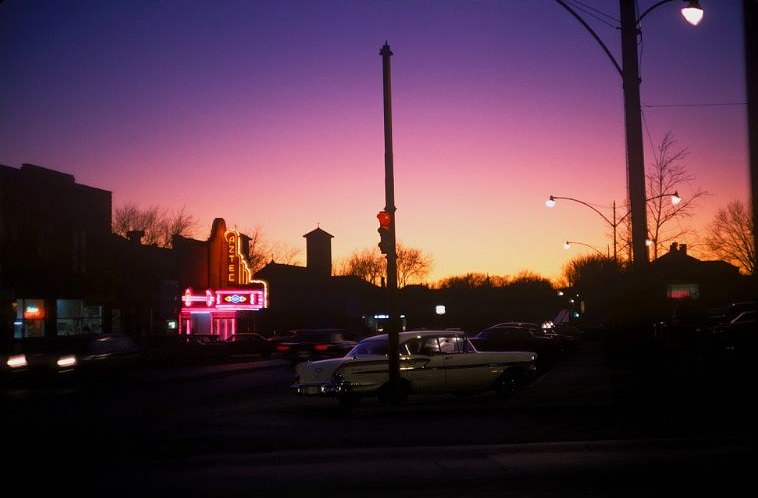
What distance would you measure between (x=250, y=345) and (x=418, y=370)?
30307 mm

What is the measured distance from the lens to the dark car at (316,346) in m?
38.8

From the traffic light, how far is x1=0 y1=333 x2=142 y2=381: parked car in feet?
48.4

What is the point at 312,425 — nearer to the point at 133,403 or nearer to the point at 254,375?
the point at 133,403

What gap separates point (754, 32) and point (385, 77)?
11385 millimetres

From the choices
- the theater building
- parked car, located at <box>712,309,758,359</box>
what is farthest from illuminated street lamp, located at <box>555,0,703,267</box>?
the theater building

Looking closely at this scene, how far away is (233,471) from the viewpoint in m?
11.3

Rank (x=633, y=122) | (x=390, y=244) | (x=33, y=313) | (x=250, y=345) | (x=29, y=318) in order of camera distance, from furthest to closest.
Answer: (x=250, y=345) → (x=33, y=313) → (x=29, y=318) → (x=390, y=244) → (x=633, y=122)

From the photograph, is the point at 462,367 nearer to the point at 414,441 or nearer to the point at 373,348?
the point at 373,348

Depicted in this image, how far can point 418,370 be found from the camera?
19781mm

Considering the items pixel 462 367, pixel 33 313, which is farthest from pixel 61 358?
pixel 33 313

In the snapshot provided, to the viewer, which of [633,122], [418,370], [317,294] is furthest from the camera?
[317,294]

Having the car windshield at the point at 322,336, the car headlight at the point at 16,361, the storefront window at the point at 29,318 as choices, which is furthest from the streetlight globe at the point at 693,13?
the storefront window at the point at 29,318

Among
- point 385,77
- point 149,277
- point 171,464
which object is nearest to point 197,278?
point 149,277

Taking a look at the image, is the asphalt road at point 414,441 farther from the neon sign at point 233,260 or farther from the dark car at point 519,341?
the neon sign at point 233,260
